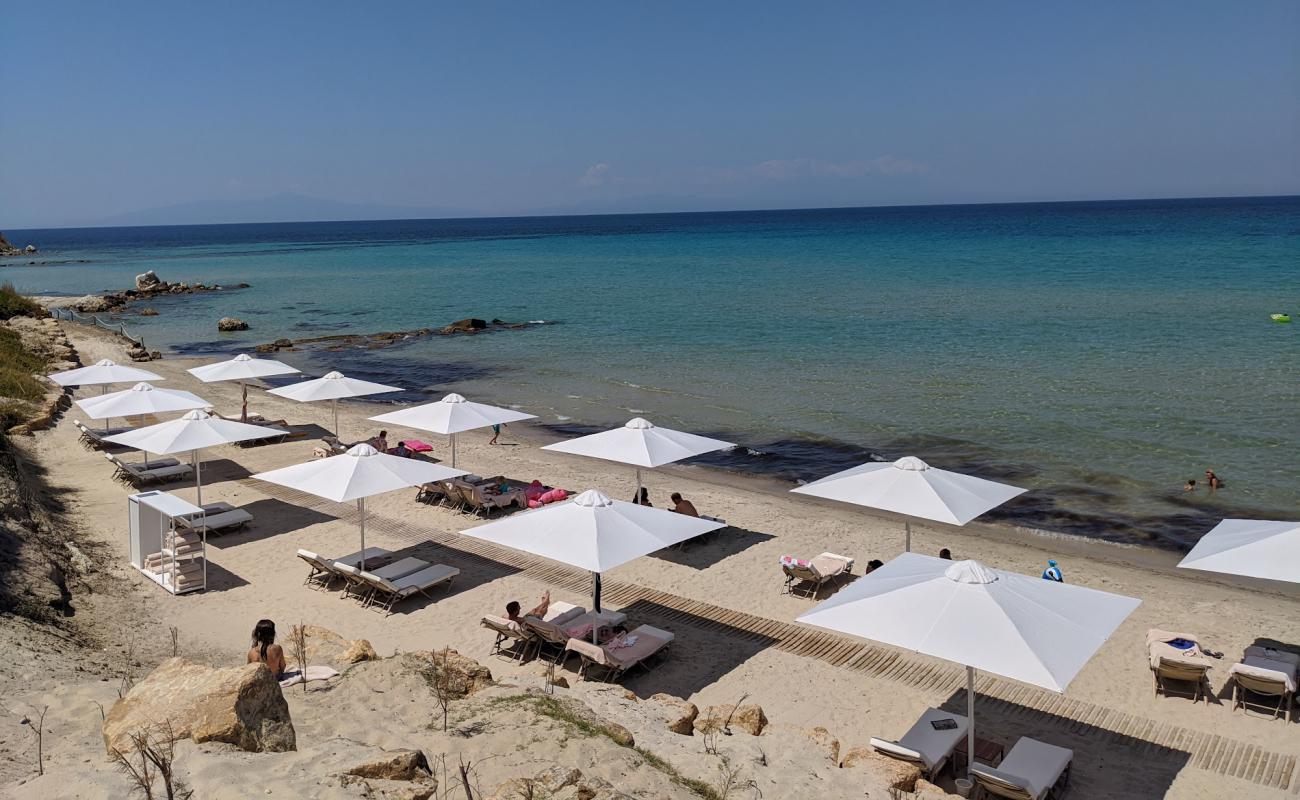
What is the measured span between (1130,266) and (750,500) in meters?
55.3

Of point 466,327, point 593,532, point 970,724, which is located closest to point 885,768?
point 970,724

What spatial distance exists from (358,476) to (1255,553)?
1060cm

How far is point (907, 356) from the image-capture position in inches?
1217

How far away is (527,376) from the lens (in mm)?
30609

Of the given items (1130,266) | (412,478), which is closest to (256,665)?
(412,478)

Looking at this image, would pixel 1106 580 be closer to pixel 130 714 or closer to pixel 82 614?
pixel 130 714

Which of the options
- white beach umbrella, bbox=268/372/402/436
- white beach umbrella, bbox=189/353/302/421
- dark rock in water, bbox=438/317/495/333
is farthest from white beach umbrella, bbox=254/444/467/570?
dark rock in water, bbox=438/317/495/333

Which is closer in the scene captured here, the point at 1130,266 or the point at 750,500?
the point at 750,500

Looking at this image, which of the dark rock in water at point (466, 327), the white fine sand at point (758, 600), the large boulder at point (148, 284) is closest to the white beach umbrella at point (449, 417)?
the white fine sand at point (758, 600)

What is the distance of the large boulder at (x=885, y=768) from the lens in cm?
688

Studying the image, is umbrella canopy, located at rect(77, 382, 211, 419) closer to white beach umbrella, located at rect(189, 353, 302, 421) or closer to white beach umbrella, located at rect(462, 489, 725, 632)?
white beach umbrella, located at rect(189, 353, 302, 421)

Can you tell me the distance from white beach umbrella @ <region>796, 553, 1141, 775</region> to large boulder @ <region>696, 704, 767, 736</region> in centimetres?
103

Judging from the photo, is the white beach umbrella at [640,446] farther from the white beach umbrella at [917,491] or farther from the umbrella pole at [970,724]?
the umbrella pole at [970,724]

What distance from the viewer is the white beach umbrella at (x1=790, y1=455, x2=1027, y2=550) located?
35.3 feet
